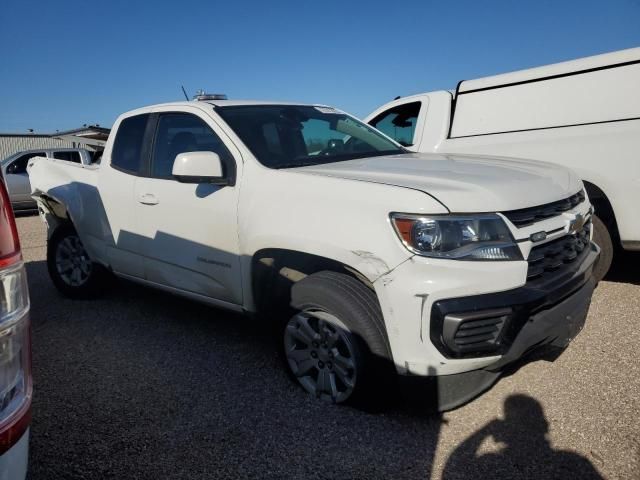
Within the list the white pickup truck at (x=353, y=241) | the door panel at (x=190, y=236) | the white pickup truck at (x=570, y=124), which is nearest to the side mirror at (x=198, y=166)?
the white pickup truck at (x=353, y=241)

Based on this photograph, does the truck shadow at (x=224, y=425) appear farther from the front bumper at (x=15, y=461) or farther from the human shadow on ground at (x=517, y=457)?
the front bumper at (x=15, y=461)

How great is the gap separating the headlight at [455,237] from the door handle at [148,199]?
200 centimetres

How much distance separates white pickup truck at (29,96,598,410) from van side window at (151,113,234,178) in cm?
1

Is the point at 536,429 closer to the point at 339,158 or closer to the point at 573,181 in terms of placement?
the point at 573,181

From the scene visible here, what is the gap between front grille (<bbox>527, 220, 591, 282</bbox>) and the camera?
87.8 inches

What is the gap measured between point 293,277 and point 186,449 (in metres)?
1.03

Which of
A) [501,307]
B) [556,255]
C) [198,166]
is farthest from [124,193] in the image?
[556,255]

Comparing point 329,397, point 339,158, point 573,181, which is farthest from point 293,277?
point 573,181

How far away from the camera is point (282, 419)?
2557 mm

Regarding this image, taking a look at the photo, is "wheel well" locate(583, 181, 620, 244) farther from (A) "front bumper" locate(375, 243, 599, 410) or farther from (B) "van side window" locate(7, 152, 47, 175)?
(B) "van side window" locate(7, 152, 47, 175)

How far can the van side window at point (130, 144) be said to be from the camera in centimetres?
379

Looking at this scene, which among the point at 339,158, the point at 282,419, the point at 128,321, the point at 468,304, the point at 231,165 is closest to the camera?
the point at 468,304

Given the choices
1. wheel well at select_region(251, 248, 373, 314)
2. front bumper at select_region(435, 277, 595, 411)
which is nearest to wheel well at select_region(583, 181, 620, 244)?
front bumper at select_region(435, 277, 595, 411)

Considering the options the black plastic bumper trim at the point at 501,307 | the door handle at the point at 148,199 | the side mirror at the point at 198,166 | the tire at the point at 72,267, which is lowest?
the tire at the point at 72,267
